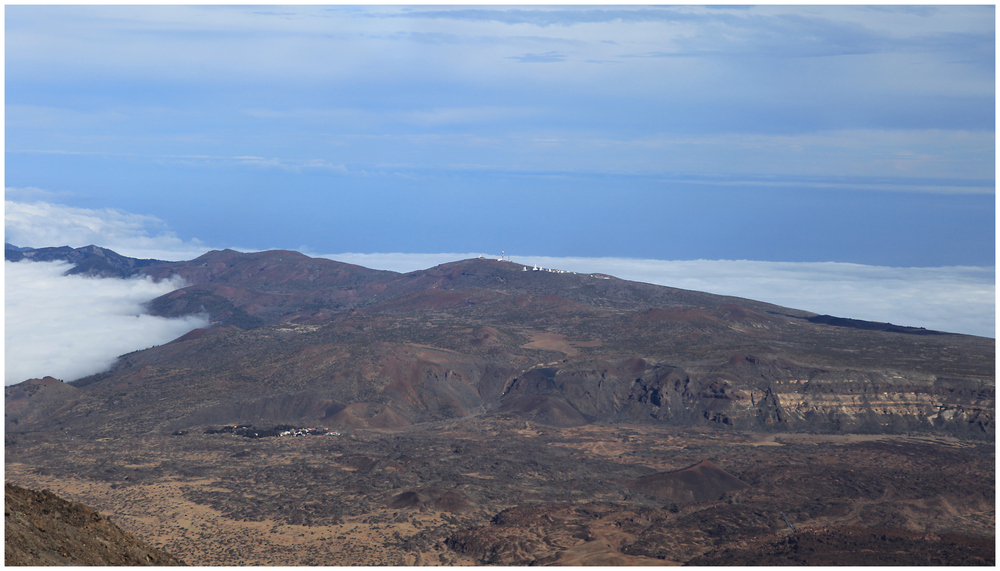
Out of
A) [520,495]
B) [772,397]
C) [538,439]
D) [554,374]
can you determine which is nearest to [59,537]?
[520,495]

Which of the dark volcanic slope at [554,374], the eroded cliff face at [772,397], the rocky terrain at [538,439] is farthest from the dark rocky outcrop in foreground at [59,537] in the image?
the eroded cliff face at [772,397]

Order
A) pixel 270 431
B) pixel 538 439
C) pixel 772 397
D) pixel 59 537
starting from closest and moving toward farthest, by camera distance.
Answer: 1. pixel 59 537
2. pixel 538 439
3. pixel 270 431
4. pixel 772 397

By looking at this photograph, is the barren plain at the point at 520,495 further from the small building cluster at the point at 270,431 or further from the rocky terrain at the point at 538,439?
the small building cluster at the point at 270,431

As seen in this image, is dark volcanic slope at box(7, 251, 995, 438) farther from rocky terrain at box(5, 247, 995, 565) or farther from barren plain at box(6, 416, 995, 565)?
barren plain at box(6, 416, 995, 565)

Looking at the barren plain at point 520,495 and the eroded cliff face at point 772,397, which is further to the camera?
the eroded cliff face at point 772,397

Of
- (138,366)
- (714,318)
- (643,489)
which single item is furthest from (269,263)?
(643,489)

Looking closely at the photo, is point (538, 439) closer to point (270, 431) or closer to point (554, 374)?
point (554, 374)
